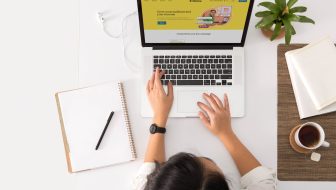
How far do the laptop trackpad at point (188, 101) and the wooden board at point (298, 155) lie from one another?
241 millimetres

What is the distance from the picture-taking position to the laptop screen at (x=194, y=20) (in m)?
0.82

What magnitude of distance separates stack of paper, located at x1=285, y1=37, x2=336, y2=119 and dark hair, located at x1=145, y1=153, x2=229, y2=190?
0.35m

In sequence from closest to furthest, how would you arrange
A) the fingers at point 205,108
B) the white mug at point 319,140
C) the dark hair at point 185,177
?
1. the dark hair at point 185,177
2. the white mug at point 319,140
3. the fingers at point 205,108

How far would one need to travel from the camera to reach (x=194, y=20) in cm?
88

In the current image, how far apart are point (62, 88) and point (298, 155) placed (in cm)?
72

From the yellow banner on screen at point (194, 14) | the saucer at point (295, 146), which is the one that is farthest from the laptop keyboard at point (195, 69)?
the saucer at point (295, 146)

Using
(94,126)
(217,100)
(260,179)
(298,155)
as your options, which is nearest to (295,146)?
(298,155)

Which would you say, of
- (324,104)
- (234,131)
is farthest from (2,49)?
(324,104)

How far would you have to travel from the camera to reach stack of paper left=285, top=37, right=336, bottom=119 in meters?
0.92

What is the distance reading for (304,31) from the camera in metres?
1.01

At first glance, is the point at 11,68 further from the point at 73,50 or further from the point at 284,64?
the point at 284,64

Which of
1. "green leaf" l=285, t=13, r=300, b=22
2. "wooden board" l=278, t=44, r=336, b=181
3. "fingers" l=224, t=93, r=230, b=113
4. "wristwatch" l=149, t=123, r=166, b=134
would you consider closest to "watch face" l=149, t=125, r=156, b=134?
"wristwatch" l=149, t=123, r=166, b=134

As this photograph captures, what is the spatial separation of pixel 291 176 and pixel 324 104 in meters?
0.22

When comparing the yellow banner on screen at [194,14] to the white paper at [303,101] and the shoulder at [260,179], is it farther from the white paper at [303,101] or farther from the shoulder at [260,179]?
the shoulder at [260,179]
